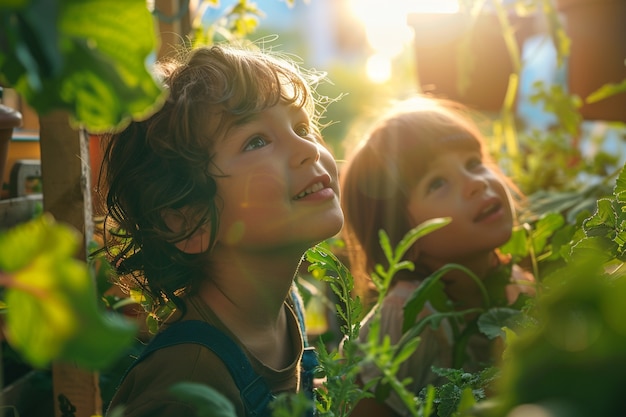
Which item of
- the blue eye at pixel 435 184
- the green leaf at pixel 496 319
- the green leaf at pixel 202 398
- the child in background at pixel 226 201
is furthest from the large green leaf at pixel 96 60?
the blue eye at pixel 435 184

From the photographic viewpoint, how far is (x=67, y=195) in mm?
955

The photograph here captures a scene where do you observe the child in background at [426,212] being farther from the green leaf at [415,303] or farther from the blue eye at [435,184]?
the green leaf at [415,303]

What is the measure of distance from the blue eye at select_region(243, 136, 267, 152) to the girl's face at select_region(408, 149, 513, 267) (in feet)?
1.79

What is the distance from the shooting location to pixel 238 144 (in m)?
0.90

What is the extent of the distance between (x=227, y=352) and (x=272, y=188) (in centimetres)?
20

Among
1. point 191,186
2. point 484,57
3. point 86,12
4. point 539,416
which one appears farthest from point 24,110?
point 539,416

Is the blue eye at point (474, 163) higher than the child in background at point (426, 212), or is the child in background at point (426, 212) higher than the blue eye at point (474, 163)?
the blue eye at point (474, 163)

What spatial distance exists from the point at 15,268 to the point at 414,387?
1057 millimetres

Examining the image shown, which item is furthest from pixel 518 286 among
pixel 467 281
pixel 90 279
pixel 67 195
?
pixel 90 279

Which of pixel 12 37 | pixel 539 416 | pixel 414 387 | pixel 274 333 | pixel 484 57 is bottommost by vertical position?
pixel 414 387

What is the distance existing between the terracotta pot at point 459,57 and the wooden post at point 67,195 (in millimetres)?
1435

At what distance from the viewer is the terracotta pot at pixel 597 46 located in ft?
7.18

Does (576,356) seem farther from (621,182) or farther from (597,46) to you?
(597,46)

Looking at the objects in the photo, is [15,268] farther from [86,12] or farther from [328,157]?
[328,157]
